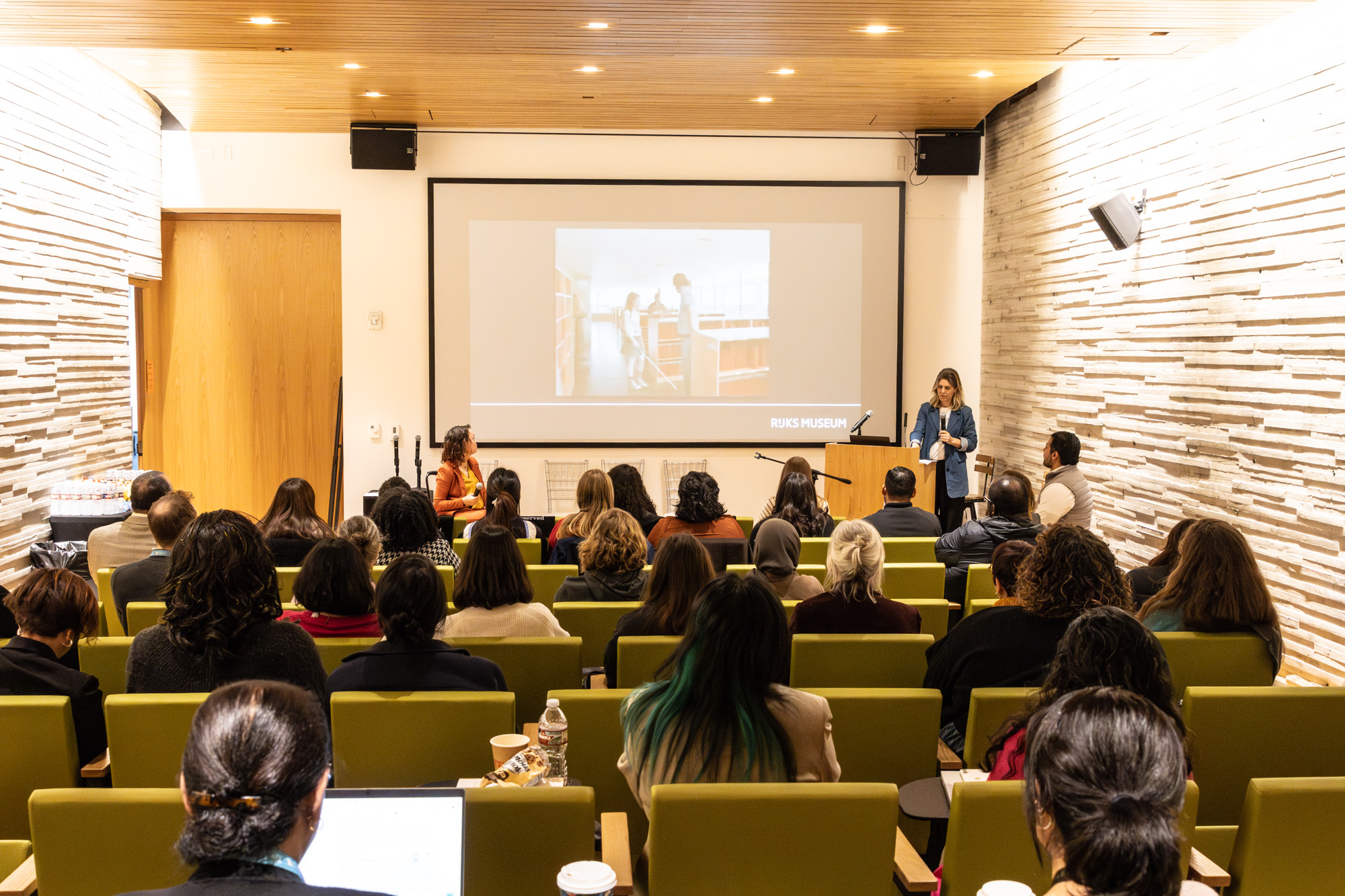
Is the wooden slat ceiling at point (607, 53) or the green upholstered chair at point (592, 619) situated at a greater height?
the wooden slat ceiling at point (607, 53)

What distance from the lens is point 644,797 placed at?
2336 millimetres

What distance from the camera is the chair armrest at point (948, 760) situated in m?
2.93

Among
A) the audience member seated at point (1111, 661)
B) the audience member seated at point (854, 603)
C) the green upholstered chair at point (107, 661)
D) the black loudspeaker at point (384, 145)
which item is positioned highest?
the black loudspeaker at point (384, 145)

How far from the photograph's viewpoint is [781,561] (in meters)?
4.26

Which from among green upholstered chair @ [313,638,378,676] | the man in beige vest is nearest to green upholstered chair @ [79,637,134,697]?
green upholstered chair @ [313,638,378,676]

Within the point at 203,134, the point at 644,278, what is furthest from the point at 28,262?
the point at 644,278

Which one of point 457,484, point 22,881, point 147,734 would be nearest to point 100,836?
point 22,881

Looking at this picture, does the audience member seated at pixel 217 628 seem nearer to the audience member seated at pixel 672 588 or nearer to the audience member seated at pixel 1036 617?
the audience member seated at pixel 672 588

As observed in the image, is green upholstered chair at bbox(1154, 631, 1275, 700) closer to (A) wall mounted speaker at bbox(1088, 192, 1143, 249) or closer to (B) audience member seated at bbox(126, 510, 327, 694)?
(B) audience member seated at bbox(126, 510, 327, 694)

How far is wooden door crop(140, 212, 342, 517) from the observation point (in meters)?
9.80

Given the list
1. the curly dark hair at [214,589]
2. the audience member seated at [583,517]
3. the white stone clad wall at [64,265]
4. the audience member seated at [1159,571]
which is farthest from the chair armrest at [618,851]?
the white stone clad wall at [64,265]

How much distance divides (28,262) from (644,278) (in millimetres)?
4866

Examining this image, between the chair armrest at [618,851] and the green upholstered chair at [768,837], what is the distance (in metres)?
0.08

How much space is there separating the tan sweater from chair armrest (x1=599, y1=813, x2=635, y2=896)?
0.25 ft
